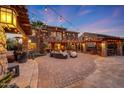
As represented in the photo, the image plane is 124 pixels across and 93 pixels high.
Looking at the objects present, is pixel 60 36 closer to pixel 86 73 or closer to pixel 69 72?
pixel 69 72

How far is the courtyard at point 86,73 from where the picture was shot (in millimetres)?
3381

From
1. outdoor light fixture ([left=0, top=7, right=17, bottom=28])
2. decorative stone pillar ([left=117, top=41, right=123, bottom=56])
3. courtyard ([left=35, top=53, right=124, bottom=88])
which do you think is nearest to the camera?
outdoor light fixture ([left=0, top=7, right=17, bottom=28])

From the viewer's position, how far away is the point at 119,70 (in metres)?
3.53

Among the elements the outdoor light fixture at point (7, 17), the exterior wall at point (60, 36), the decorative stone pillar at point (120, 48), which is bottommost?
the decorative stone pillar at point (120, 48)

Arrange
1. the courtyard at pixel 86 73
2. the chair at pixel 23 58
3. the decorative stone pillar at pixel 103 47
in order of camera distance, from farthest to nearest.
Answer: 1. the chair at pixel 23 58
2. the decorative stone pillar at pixel 103 47
3. the courtyard at pixel 86 73

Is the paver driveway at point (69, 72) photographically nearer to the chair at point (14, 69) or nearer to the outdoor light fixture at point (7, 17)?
the chair at point (14, 69)

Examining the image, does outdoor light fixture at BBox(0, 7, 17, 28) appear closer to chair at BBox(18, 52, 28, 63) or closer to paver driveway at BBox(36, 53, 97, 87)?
paver driveway at BBox(36, 53, 97, 87)

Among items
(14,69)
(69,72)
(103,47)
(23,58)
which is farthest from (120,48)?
(23,58)

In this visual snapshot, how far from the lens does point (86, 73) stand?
393 cm

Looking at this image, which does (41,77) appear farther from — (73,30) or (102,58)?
(102,58)

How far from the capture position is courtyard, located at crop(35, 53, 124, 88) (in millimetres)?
3381

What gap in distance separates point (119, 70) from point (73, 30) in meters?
1.36

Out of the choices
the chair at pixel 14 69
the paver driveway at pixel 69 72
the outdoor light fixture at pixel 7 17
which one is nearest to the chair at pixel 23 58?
the paver driveway at pixel 69 72

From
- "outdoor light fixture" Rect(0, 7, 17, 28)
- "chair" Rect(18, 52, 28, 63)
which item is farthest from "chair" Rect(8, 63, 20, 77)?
"chair" Rect(18, 52, 28, 63)
